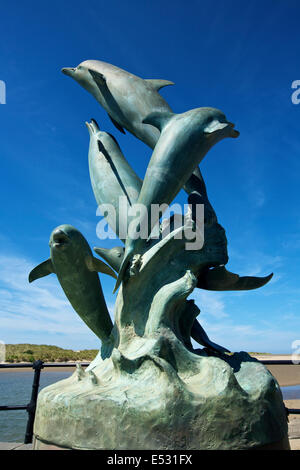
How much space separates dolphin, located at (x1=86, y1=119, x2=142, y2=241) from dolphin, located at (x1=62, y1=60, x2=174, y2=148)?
1.23 ft

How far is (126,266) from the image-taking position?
367cm

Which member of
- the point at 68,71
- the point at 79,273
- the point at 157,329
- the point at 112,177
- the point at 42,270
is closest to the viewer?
the point at 157,329

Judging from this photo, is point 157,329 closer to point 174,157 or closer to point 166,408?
point 166,408

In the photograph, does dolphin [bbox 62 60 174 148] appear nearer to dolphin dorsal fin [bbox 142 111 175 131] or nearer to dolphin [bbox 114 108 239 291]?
dolphin dorsal fin [bbox 142 111 175 131]

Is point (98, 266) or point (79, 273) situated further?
point (98, 266)

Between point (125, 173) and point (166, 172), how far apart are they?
99 centimetres

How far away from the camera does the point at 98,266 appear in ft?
13.0

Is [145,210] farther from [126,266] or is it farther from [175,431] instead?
[175,431]

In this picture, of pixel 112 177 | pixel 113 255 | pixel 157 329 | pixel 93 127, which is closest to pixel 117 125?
pixel 93 127

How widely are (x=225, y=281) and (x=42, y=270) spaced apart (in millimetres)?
2182

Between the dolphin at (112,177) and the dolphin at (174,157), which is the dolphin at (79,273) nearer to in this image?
the dolphin at (174,157)

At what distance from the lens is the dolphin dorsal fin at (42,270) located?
13.1 feet

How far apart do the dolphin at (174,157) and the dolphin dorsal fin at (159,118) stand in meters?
0.08

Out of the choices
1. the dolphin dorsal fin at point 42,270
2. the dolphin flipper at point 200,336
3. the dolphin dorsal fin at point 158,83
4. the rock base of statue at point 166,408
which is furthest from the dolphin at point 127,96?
the rock base of statue at point 166,408
